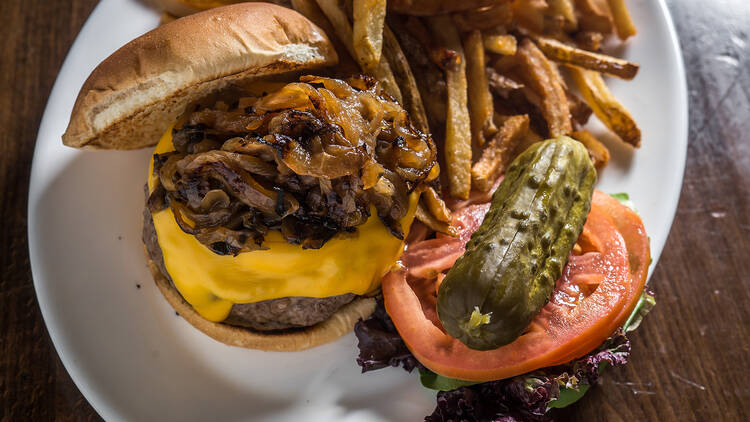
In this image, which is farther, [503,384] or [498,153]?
[498,153]

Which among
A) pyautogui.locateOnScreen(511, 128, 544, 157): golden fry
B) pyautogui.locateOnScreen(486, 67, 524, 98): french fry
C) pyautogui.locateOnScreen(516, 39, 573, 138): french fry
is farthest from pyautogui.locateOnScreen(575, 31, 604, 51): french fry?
pyautogui.locateOnScreen(511, 128, 544, 157): golden fry

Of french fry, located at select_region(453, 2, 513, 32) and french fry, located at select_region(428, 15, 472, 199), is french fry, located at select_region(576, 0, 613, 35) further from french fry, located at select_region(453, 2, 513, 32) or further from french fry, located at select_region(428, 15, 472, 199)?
french fry, located at select_region(428, 15, 472, 199)

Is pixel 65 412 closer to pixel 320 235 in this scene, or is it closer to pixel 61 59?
pixel 320 235

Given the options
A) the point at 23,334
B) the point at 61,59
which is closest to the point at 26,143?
the point at 61,59

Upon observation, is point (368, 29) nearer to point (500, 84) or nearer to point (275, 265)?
point (500, 84)

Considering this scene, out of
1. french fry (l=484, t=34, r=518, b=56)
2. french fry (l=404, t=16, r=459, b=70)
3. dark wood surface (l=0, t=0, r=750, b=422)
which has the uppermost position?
french fry (l=404, t=16, r=459, b=70)

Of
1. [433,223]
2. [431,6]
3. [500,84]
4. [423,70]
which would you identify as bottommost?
[433,223]

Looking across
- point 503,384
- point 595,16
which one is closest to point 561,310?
point 503,384
